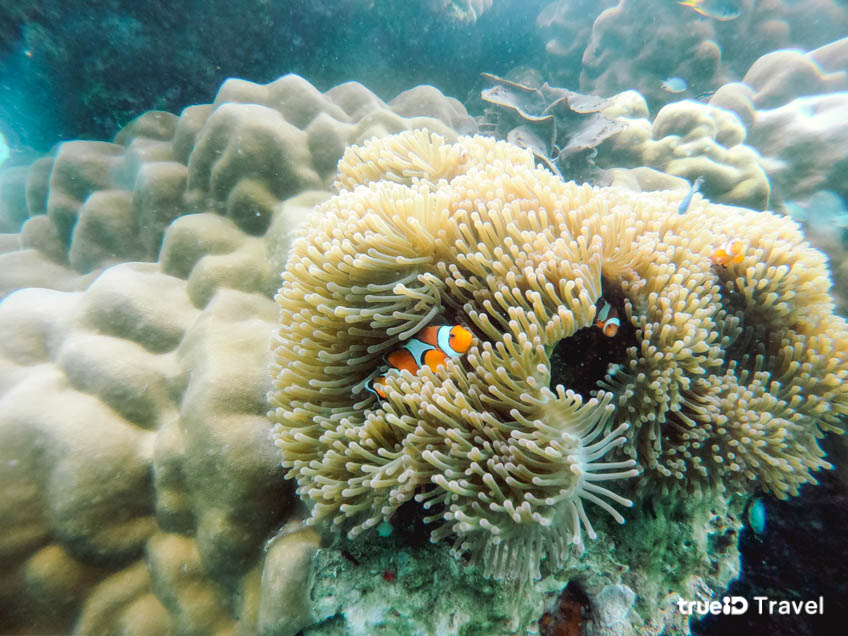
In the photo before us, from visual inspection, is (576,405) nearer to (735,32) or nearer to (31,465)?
(31,465)

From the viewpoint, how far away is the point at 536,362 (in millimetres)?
1582

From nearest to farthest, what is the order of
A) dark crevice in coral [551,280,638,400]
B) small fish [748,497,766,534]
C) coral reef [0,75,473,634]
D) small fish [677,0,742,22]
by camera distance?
dark crevice in coral [551,280,638,400]
coral reef [0,75,473,634]
small fish [748,497,766,534]
small fish [677,0,742,22]

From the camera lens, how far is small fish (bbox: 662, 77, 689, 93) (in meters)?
6.98

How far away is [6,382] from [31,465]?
630mm

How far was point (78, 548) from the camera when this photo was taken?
2.12m

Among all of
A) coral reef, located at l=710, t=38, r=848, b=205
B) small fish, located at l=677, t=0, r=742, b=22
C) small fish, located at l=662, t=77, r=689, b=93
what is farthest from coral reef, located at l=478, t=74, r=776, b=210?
small fish, located at l=677, t=0, r=742, b=22

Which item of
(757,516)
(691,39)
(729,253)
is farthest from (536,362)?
(691,39)

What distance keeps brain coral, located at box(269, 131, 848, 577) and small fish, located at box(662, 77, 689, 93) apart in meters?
6.34

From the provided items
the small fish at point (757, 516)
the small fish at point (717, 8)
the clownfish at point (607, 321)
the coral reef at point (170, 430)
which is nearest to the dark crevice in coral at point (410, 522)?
the coral reef at point (170, 430)

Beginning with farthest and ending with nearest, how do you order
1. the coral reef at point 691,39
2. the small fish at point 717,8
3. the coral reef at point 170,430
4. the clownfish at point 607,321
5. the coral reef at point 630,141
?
the coral reef at point 691,39, the small fish at point 717,8, the coral reef at point 630,141, the coral reef at point 170,430, the clownfish at point 607,321

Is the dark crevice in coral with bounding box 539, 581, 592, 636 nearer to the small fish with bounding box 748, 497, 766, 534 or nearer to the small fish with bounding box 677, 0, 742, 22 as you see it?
the small fish with bounding box 748, 497, 766, 534

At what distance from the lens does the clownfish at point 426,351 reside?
5.42 feet

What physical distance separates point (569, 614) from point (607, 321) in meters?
1.43

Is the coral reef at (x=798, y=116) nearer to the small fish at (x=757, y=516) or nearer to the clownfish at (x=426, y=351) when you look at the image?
the small fish at (x=757, y=516)
